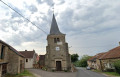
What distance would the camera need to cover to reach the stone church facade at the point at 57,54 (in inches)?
968

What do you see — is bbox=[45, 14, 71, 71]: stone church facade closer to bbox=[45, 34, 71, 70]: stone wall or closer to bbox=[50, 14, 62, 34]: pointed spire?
bbox=[45, 34, 71, 70]: stone wall

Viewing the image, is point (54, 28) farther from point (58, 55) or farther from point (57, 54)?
point (58, 55)

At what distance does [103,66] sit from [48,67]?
15.2 metres

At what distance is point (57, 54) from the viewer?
2516cm

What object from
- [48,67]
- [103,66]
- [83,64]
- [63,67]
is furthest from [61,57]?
[83,64]

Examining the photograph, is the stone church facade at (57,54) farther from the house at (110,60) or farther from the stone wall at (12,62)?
the stone wall at (12,62)

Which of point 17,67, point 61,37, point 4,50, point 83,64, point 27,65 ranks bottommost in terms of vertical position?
point 83,64

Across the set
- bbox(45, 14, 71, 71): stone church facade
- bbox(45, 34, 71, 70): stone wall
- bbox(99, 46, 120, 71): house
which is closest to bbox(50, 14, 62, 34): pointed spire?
bbox(45, 14, 71, 71): stone church facade

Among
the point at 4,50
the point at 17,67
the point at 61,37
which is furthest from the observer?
the point at 61,37

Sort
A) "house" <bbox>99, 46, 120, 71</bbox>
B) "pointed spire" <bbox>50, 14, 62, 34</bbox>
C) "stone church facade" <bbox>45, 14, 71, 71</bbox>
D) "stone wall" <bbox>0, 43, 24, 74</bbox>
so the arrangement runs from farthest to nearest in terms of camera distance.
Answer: "pointed spire" <bbox>50, 14, 62, 34</bbox> → "stone church facade" <bbox>45, 14, 71, 71</bbox> → "house" <bbox>99, 46, 120, 71</bbox> → "stone wall" <bbox>0, 43, 24, 74</bbox>

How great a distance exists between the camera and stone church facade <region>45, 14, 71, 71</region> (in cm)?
2458

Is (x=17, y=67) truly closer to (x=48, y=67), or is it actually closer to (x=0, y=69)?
(x=0, y=69)

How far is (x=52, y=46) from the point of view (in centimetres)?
2586

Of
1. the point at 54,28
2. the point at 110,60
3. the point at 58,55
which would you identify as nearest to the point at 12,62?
the point at 58,55
